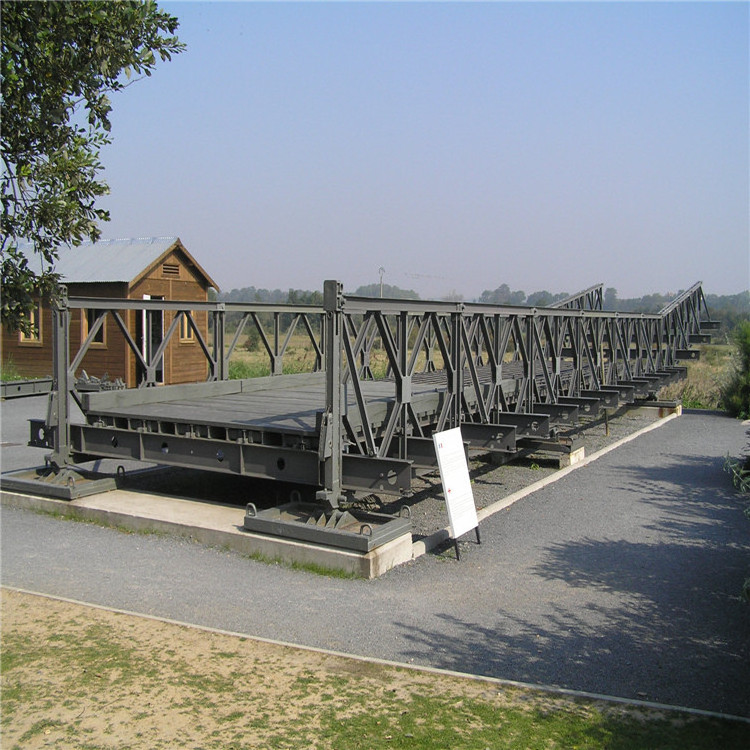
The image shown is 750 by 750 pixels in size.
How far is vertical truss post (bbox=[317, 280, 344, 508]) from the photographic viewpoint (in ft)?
25.9

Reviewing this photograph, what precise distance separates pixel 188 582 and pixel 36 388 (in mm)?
16320

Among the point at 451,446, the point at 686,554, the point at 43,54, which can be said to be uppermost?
the point at 43,54

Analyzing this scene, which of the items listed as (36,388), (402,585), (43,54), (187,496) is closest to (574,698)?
(402,585)

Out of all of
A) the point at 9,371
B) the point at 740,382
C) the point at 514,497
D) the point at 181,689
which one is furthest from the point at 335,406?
the point at 9,371

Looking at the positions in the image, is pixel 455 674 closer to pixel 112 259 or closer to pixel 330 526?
pixel 330 526

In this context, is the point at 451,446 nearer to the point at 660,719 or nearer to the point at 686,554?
the point at 686,554

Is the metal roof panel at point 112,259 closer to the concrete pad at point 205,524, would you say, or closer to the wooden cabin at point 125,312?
the wooden cabin at point 125,312

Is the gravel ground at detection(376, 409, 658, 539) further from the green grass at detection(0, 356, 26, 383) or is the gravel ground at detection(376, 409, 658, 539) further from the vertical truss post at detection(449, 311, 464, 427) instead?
the green grass at detection(0, 356, 26, 383)

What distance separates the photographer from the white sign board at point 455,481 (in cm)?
793

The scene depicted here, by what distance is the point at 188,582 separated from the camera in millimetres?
7137

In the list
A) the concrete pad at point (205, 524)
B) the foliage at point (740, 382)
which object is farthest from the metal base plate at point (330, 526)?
the foliage at point (740, 382)

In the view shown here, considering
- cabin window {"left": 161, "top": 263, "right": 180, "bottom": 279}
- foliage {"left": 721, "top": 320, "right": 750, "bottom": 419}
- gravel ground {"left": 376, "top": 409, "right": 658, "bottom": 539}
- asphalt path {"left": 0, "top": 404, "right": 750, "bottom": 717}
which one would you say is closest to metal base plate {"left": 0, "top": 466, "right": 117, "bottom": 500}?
asphalt path {"left": 0, "top": 404, "right": 750, "bottom": 717}

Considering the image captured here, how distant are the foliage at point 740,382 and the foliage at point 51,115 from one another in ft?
64.6

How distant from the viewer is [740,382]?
21.5 metres
